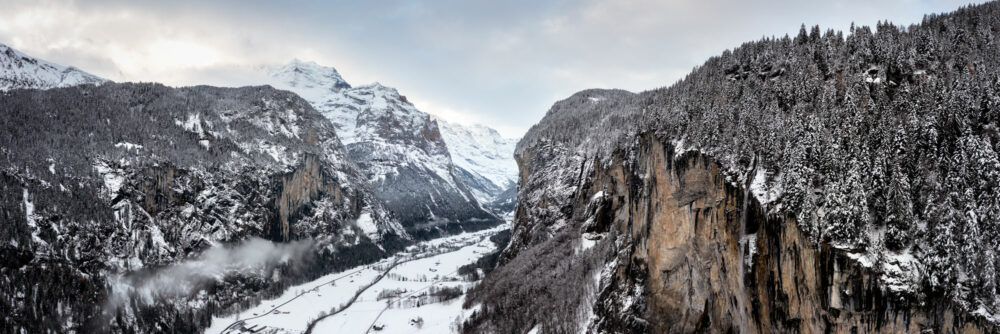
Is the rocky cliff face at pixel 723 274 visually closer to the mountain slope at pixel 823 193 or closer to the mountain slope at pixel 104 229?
the mountain slope at pixel 823 193

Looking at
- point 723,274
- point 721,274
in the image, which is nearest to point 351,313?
point 721,274

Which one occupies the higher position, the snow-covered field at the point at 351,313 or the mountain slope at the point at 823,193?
the mountain slope at the point at 823,193

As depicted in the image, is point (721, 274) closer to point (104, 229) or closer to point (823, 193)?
point (823, 193)

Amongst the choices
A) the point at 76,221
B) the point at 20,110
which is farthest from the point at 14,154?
the point at 20,110

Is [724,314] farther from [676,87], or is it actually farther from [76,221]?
[76,221]

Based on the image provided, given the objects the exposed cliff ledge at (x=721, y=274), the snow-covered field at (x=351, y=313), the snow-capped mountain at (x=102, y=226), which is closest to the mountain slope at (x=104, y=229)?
the snow-capped mountain at (x=102, y=226)

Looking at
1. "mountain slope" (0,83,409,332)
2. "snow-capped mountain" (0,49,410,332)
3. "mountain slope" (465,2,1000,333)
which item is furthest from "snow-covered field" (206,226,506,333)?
"mountain slope" (465,2,1000,333)

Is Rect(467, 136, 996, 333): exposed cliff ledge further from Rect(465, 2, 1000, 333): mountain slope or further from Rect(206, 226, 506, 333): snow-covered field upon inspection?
Rect(206, 226, 506, 333): snow-covered field

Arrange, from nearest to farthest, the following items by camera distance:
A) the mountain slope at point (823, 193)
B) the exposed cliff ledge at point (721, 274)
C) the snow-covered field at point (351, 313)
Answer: the mountain slope at point (823, 193) < the exposed cliff ledge at point (721, 274) < the snow-covered field at point (351, 313)
